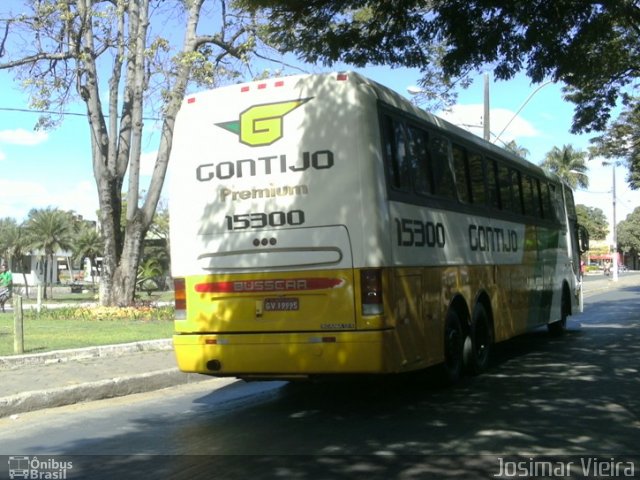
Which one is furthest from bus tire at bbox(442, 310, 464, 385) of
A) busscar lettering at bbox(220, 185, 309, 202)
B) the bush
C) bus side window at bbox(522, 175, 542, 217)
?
the bush

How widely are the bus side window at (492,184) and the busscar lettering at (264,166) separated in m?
3.77

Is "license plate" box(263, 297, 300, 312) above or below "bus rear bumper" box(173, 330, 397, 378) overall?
above

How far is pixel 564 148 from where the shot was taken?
2397 inches

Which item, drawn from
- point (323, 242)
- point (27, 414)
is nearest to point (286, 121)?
point (323, 242)

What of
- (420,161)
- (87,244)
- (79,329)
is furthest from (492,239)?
(87,244)

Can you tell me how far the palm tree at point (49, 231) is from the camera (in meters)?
48.1

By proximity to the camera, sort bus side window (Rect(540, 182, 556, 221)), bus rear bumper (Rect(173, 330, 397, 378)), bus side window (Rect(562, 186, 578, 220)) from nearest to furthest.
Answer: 1. bus rear bumper (Rect(173, 330, 397, 378))
2. bus side window (Rect(540, 182, 556, 221))
3. bus side window (Rect(562, 186, 578, 220))

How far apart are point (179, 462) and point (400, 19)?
6568 millimetres

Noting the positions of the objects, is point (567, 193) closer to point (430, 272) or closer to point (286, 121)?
point (430, 272)

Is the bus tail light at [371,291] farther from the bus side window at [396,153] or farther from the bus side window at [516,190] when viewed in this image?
the bus side window at [516,190]

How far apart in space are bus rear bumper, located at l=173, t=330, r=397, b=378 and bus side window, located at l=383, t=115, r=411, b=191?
1.62 meters

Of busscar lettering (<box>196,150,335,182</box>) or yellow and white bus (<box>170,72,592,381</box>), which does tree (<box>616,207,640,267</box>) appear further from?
busscar lettering (<box>196,150,335,182</box>)

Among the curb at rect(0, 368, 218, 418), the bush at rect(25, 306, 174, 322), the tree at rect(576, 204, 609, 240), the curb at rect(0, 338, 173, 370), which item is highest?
the tree at rect(576, 204, 609, 240)

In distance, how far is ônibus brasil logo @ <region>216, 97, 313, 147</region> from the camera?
6.64 meters
